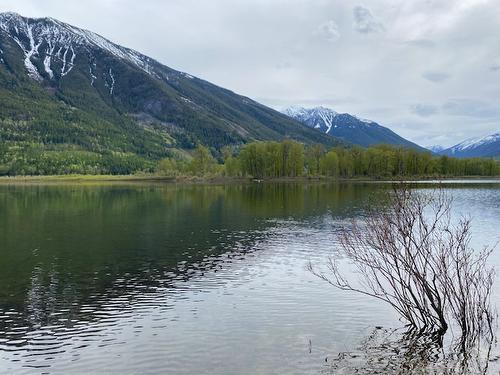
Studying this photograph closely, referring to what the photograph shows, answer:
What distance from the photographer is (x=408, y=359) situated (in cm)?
2175

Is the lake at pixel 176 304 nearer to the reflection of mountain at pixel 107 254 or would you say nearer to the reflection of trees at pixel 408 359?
the reflection of mountain at pixel 107 254

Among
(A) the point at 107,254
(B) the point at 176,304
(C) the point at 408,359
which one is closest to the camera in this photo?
(C) the point at 408,359

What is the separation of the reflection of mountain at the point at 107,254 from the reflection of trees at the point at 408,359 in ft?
44.3

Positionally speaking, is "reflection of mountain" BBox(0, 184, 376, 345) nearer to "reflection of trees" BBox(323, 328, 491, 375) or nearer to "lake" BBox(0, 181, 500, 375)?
"lake" BBox(0, 181, 500, 375)

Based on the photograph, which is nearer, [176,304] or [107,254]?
[176,304]

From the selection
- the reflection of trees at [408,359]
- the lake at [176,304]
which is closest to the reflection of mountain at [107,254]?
the lake at [176,304]

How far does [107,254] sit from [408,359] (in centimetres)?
3338

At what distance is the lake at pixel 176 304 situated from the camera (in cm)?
2175

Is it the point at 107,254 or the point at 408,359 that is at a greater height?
the point at 107,254

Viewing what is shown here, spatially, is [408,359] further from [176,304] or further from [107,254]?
[107,254]

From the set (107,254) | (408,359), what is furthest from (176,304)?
(107,254)

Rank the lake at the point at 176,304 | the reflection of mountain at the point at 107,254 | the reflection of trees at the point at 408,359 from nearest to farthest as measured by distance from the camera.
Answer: the reflection of trees at the point at 408,359 → the lake at the point at 176,304 → the reflection of mountain at the point at 107,254

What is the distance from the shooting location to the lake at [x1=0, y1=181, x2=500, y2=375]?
21.8 m

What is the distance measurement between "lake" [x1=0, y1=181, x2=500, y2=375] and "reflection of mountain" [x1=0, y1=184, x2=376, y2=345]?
0.13m
